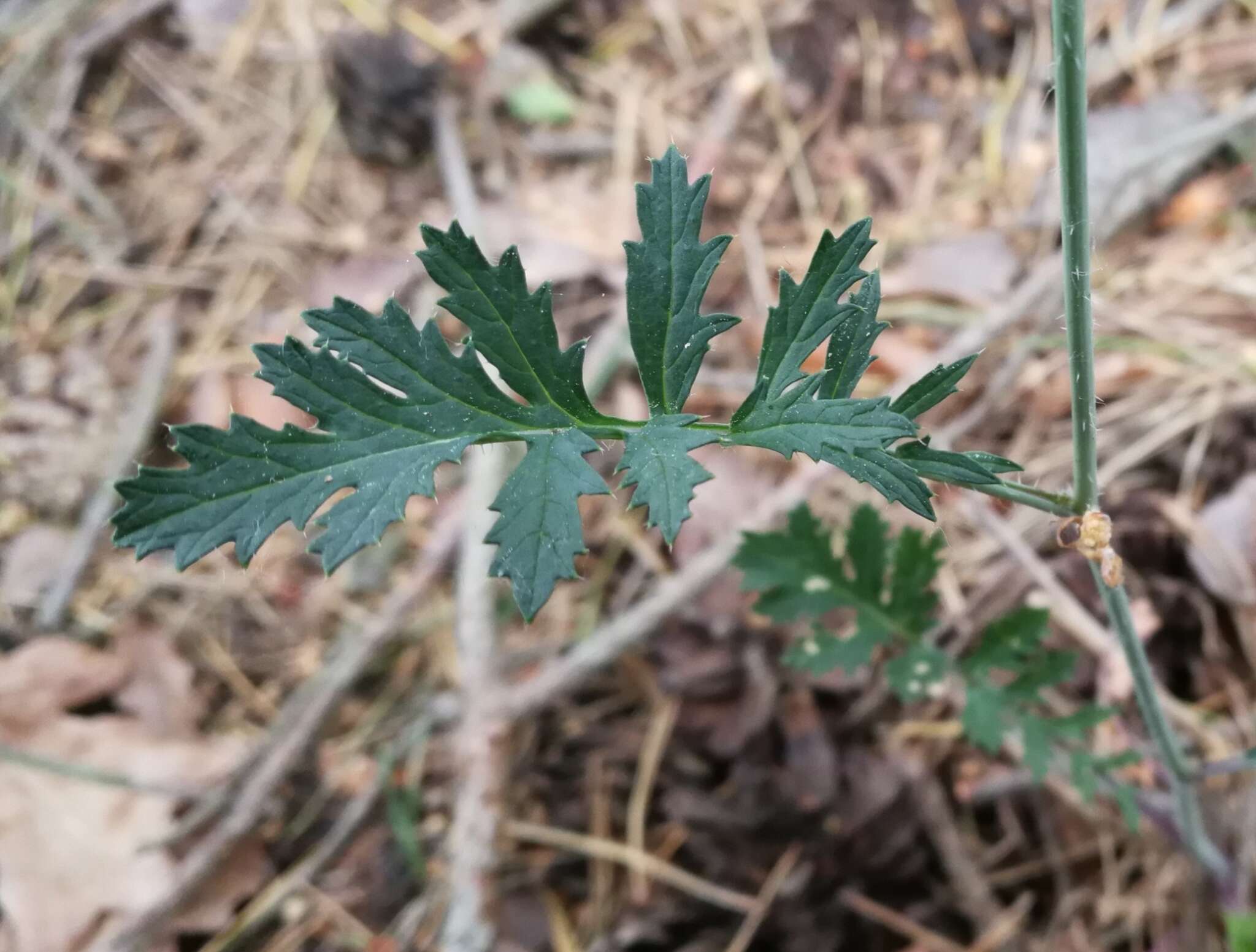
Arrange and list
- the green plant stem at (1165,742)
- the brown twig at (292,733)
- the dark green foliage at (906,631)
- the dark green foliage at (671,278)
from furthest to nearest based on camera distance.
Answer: the brown twig at (292,733) → the dark green foliage at (906,631) → the green plant stem at (1165,742) → the dark green foliage at (671,278)

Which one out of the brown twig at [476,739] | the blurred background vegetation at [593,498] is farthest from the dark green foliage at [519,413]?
the blurred background vegetation at [593,498]

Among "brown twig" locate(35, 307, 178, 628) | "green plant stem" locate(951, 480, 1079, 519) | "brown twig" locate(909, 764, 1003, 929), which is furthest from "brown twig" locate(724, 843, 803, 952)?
"brown twig" locate(35, 307, 178, 628)

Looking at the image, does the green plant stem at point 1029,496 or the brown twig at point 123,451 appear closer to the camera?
the green plant stem at point 1029,496

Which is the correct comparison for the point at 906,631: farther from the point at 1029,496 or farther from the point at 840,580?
the point at 1029,496

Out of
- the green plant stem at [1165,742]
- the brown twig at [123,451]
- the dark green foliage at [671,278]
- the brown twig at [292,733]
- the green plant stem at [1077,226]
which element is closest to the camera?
the green plant stem at [1077,226]

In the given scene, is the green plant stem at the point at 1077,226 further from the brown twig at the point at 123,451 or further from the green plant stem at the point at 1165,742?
the brown twig at the point at 123,451

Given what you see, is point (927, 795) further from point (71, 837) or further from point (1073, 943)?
point (71, 837)

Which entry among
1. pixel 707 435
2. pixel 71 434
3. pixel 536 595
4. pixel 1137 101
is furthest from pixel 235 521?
pixel 1137 101
